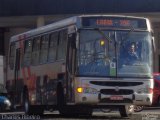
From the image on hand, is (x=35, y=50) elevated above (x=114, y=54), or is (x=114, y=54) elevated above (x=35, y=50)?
(x=35, y=50)

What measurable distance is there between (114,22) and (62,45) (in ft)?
6.41

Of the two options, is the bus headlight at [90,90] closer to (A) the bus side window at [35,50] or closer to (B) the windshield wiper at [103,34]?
(B) the windshield wiper at [103,34]

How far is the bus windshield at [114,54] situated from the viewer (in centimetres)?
1905

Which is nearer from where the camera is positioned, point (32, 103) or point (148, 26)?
point (148, 26)

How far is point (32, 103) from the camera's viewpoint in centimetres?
2306

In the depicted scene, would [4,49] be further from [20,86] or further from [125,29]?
[125,29]

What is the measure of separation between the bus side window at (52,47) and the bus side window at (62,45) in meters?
0.40

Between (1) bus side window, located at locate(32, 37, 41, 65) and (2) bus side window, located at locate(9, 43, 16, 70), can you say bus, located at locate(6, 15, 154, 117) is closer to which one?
(1) bus side window, located at locate(32, 37, 41, 65)

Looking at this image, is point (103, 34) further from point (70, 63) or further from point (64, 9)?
point (64, 9)

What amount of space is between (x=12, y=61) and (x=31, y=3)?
18526mm

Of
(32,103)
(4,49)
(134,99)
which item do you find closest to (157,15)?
(4,49)

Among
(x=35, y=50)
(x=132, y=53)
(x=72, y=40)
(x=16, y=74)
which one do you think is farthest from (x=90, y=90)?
(x=16, y=74)

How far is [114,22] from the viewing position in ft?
64.3

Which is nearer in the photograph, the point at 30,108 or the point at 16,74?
the point at 30,108
